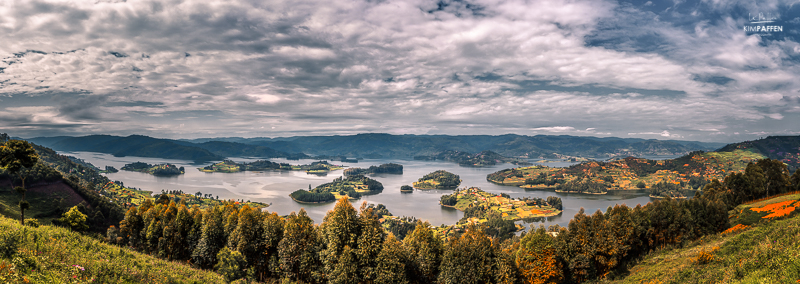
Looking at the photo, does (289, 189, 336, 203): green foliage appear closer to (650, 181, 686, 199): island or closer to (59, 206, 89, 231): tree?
(59, 206, 89, 231): tree

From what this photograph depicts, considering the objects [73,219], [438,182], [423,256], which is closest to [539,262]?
[423,256]

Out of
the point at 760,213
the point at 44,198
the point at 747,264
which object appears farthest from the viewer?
the point at 44,198

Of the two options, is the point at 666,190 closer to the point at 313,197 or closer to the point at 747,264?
the point at 313,197

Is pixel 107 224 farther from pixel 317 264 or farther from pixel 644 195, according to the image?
pixel 644 195

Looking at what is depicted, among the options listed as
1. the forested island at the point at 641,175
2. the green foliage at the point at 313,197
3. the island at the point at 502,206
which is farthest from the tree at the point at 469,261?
the forested island at the point at 641,175

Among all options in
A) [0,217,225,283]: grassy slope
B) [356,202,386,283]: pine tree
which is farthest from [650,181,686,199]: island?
[0,217,225,283]: grassy slope

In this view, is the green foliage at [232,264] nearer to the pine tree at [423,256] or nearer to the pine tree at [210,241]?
the pine tree at [210,241]
